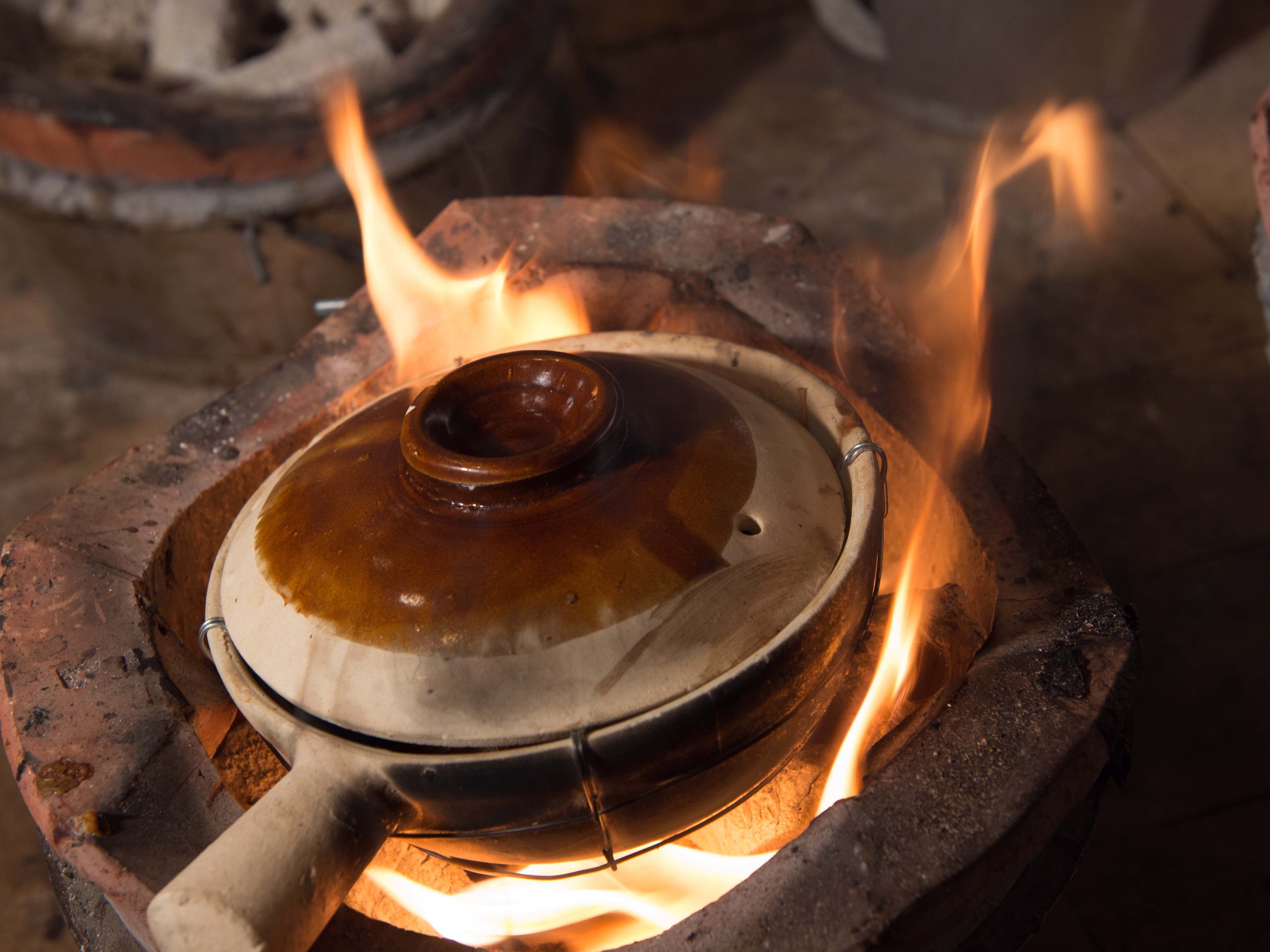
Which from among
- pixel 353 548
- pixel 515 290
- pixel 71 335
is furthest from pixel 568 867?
pixel 71 335

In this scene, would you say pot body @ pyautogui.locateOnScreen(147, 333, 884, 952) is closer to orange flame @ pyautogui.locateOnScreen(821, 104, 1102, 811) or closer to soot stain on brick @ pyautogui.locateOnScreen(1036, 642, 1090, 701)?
orange flame @ pyautogui.locateOnScreen(821, 104, 1102, 811)

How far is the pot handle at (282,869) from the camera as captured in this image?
105 centimetres

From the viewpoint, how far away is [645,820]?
50.6 inches

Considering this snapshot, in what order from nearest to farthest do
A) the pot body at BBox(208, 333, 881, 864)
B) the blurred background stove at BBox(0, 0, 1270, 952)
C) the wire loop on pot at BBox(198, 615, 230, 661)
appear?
the pot body at BBox(208, 333, 881, 864) < the wire loop on pot at BBox(198, 615, 230, 661) < the blurred background stove at BBox(0, 0, 1270, 952)

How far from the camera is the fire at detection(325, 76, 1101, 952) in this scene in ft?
5.26

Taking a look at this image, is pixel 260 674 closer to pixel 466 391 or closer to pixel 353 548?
pixel 353 548

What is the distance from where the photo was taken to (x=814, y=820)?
1282 mm

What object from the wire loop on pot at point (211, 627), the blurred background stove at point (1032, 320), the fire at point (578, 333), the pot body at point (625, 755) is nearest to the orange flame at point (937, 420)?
the fire at point (578, 333)

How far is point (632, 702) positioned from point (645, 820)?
0.72 feet

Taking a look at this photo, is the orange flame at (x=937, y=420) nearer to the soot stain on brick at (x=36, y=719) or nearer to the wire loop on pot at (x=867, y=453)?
the wire loop on pot at (x=867, y=453)

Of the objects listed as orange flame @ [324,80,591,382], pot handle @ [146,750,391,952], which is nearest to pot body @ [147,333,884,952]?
pot handle @ [146,750,391,952]

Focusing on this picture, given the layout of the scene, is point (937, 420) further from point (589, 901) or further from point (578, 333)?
point (589, 901)

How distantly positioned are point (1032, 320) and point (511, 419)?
115 inches

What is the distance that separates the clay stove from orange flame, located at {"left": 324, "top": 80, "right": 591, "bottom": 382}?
57 mm
